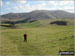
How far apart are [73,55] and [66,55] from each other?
87 centimetres

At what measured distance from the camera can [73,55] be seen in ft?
53.1

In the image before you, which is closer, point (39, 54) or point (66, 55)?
point (66, 55)

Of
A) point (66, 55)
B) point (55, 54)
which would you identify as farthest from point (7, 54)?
point (66, 55)

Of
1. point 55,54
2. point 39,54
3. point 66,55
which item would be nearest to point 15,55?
point 39,54

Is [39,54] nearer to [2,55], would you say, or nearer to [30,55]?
[30,55]

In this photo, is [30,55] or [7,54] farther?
[7,54]

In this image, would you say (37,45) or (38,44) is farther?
(38,44)

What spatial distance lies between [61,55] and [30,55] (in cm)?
430

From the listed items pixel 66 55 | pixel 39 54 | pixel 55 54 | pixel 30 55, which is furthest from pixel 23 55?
pixel 66 55

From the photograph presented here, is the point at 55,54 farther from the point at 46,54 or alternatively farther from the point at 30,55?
the point at 30,55

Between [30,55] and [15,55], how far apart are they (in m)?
2.29

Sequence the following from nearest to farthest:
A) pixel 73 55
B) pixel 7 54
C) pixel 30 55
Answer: pixel 73 55 < pixel 30 55 < pixel 7 54

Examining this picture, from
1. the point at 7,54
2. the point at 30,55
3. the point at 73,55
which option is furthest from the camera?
the point at 7,54

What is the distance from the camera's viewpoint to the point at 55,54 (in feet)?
60.1
